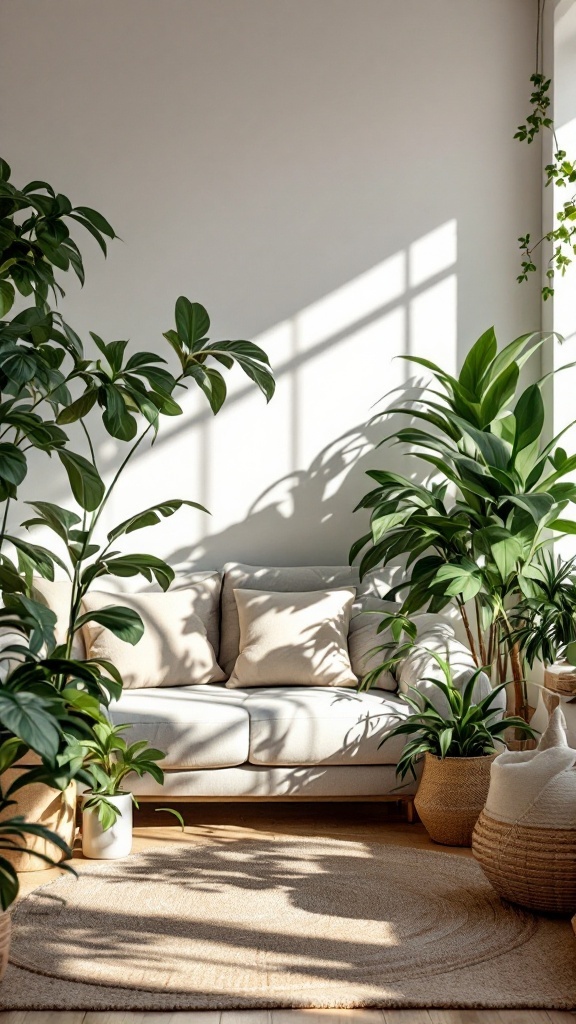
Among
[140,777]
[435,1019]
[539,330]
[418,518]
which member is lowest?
[435,1019]

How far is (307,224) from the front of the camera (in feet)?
14.9

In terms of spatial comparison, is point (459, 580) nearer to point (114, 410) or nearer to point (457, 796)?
point (457, 796)

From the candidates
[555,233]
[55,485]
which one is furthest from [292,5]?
[55,485]

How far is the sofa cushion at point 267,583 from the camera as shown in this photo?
4184 millimetres

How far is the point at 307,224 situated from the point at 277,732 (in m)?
2.34

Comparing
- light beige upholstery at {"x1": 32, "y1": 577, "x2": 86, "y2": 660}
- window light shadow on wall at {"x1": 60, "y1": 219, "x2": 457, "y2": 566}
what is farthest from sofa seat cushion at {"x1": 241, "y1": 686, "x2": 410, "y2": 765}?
window light shadow on wall at {"x1": 60, "y1": 219, "x2": 457, "y2": 566}

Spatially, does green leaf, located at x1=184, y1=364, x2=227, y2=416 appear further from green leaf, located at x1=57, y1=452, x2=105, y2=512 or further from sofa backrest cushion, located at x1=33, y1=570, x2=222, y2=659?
sofa backrest cushion, located at x1=33, y1=570, x2=222, y2=659

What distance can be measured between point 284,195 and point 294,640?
2053 millimetres

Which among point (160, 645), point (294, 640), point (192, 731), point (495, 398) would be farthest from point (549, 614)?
point (160, 645)

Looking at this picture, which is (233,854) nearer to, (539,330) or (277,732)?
(277,732)

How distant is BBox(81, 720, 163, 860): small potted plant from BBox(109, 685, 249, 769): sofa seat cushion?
132 mm

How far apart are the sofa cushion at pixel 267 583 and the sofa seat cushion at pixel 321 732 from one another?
22.7 inches

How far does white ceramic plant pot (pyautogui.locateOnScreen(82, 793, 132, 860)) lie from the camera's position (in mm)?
3262

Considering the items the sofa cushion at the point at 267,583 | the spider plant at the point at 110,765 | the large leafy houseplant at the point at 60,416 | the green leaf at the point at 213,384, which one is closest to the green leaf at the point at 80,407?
the large leafy houseplant at the point at 60,416
